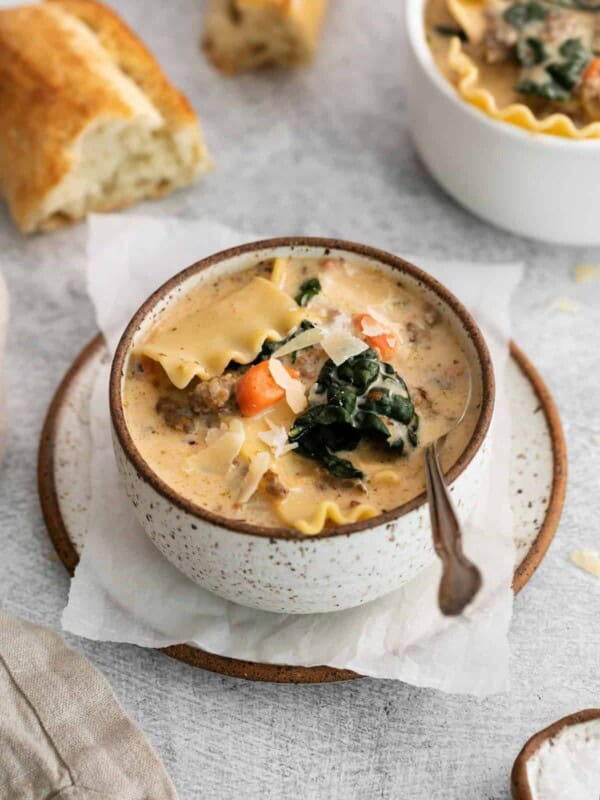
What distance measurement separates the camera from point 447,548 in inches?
75.0

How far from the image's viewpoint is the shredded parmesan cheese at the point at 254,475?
2055 millimetres

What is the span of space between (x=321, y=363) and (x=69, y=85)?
131cm

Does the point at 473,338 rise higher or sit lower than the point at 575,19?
lower

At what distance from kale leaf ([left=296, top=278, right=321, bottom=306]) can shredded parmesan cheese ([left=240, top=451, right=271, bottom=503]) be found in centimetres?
45

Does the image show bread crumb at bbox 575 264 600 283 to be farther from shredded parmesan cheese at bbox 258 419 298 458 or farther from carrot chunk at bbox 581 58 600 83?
shredded parmesan cheese at bbox 258 419 298 458

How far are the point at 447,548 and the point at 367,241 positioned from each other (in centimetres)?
150

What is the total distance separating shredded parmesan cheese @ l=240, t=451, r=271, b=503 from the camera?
2055mm

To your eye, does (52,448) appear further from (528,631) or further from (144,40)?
(144,40)

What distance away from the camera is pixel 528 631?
2383 mm

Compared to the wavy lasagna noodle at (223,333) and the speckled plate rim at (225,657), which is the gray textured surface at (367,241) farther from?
the wavy lasagna noodle at (223,333)

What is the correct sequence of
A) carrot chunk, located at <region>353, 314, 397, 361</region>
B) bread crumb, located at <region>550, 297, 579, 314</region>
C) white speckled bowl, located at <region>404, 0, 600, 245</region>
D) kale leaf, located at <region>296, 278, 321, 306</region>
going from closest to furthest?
1. carrot chunk, located at <region>353, 314, 397, 361</region>
2. kale leaf, located at <region>296, 278, 321, 306</region>
3. white speckled bowl, located at <region>404, 0, 600, 245</region>
4. bread crumb, located at <region>550, 297, 579, 314</region>

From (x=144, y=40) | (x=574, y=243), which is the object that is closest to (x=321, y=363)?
(x=574, y=243)

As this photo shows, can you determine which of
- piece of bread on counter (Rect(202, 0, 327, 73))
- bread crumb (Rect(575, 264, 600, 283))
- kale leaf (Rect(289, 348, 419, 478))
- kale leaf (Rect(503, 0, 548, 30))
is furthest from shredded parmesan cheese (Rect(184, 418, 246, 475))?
piece of bread on counter (Rect(202, 0, 327, 73))

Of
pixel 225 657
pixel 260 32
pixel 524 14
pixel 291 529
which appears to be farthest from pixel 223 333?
pixel 260 32
